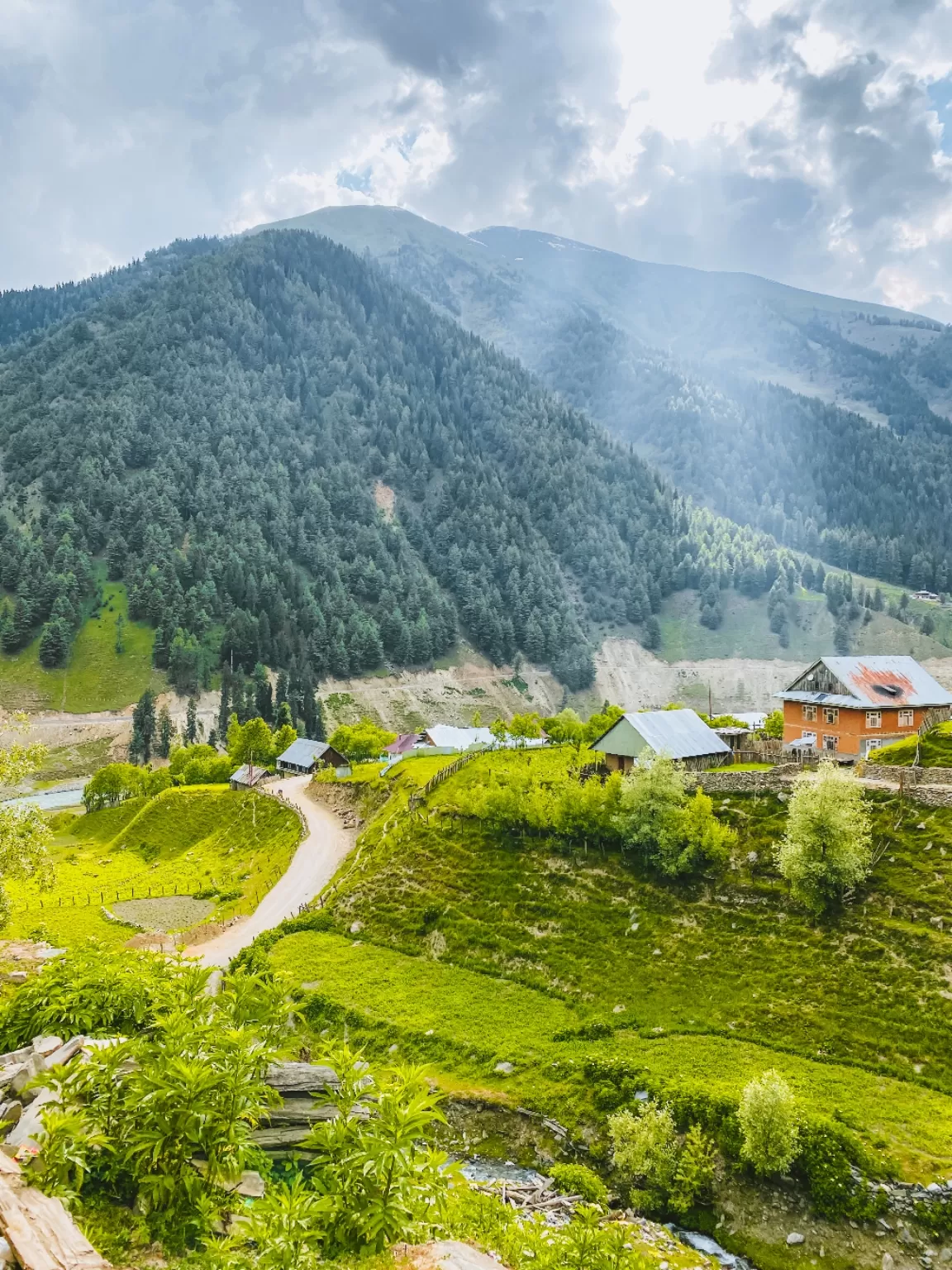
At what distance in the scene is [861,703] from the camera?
59812mm

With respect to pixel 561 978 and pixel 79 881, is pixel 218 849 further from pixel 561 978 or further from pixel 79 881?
pixel 561 978

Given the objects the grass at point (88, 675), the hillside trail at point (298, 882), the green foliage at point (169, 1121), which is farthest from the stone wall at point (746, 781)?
the grass at point (88, 675)

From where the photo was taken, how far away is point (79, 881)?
8062cm

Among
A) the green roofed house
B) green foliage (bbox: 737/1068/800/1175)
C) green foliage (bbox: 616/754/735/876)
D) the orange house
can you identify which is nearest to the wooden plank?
green foliage (bbox: 737/1068/800/1175)

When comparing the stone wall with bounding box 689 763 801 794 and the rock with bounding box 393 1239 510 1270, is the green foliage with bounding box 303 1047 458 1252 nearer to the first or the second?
the rock with bounding box 393 1239 510 1270

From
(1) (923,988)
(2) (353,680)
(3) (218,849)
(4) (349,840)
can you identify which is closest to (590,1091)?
(1) (923,988)

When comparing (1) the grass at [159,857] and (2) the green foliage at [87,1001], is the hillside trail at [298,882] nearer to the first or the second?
(1) the grass at [159,857]

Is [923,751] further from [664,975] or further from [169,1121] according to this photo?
[169,1121]

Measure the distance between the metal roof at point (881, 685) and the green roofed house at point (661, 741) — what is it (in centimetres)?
910

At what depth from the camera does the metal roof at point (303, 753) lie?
116162 mm

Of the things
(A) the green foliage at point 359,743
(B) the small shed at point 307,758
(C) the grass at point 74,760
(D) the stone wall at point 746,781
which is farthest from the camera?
(C) the grass at point 74,760

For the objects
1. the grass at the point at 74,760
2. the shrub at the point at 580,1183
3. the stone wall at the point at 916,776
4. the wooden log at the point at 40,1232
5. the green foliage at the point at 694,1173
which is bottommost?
the grass at the point at 74,760

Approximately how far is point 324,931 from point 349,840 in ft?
65.9

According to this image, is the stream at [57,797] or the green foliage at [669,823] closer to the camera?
the green foliage at [669,823]
